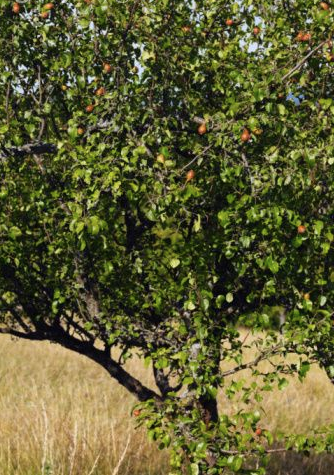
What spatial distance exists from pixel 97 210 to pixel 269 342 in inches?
69.4

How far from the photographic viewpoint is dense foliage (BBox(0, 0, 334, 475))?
4340 mm

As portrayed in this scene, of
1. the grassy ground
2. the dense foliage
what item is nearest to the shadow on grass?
the grassy ground

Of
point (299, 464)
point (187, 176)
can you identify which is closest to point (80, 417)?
point (299, 464)

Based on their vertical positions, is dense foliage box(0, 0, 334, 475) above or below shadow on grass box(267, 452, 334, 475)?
above

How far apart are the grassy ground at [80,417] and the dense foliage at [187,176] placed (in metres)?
1.22

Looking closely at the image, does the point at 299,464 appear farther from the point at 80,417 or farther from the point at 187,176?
the point at 187,176

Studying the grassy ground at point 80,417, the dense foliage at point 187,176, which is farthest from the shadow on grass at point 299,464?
the dense foliage at point 187,176

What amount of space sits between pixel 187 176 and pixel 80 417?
636 cm

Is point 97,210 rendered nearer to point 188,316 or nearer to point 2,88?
point 188,316

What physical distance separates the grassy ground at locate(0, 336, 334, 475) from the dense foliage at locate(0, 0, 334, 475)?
122cm

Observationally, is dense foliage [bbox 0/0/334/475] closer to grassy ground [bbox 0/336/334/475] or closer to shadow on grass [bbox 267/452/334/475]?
grassy ground [bbox 0/336/334/475]

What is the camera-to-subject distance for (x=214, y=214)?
5.43m

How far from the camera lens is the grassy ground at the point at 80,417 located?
7.46 meters

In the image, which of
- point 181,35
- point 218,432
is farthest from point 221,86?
point 218,432
